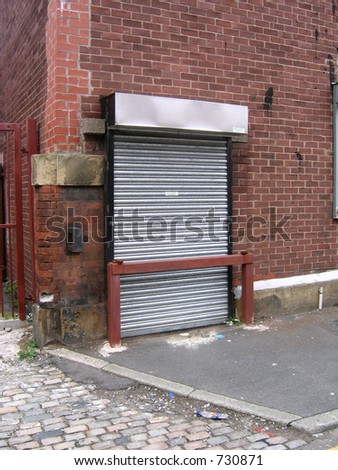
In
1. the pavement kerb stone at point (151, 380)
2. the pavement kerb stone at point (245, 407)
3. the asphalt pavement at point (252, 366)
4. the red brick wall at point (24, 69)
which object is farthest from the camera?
the red brick wall at point (24, 69)

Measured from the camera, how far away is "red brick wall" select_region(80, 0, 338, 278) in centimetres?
549

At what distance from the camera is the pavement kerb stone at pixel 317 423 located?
3533mm

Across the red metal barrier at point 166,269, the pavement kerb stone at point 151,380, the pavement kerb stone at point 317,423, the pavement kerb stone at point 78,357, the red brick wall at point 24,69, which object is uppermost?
the red brick wall at point 24,69

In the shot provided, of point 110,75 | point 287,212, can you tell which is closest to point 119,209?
point 110,75

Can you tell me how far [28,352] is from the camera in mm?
5141

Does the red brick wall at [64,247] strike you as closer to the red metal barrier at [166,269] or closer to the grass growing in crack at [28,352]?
the red metal barrier at [166,269]

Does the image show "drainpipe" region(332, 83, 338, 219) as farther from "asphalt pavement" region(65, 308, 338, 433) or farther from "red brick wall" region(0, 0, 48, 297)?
"red brick wall" region(0, 0, 48, 297)

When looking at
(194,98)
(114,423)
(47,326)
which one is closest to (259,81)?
(194,98)

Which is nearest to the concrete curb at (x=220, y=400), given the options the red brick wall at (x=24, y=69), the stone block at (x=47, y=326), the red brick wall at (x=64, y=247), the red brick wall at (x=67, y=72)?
the stone block at (x=47, y=326)

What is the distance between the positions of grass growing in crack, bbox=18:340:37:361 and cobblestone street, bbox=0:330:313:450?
0.52 metres

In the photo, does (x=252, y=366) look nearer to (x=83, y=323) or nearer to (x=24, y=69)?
(x=83, y=323)

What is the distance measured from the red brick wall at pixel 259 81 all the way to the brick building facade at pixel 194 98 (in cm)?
1

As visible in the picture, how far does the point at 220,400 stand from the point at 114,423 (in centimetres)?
90

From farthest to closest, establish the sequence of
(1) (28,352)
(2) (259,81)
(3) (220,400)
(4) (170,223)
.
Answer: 1. (2) (259,81)
2. (4) (170,223)
3. (1) (28,352)
4. (3) (220,400)
